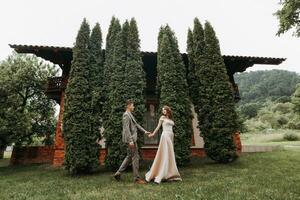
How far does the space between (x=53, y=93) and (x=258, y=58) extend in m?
11.1

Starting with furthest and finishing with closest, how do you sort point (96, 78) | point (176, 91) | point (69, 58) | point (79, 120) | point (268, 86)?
1. point (268, 86)
2. point (69, 58)
3. point (176, 91)
4. point (96, 78)
5. point (79, 120)

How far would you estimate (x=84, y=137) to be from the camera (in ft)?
32.4

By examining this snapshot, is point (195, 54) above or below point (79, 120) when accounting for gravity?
above

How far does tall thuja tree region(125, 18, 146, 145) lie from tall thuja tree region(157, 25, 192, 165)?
84 cm

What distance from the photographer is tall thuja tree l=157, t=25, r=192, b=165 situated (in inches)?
415

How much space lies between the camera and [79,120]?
396 inches

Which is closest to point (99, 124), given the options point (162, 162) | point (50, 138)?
point (162, 162)

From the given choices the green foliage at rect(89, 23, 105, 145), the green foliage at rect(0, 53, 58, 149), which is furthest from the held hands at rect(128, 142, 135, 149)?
→ the green foliage at rect(0, 53, 58, 149)

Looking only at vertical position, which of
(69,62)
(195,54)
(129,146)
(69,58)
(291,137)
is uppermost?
(69,58)

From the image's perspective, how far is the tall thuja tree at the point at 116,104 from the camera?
395 inches

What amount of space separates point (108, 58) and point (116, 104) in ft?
7.06

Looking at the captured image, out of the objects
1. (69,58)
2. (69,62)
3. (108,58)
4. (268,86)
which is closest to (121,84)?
(108,58)

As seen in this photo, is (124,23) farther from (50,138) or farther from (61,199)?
(50,138)

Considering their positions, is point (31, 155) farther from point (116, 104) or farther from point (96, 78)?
point (116, 104)
